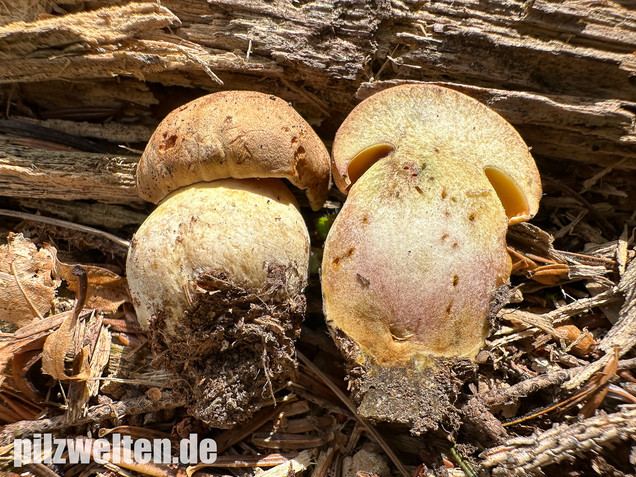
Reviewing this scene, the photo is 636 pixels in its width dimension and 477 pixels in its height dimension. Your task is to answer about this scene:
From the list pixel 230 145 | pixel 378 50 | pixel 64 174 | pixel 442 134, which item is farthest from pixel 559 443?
pixel 64 174

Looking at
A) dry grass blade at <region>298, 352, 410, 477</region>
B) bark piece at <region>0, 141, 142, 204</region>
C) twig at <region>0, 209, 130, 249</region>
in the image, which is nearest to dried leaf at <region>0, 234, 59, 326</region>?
twig at <region>0, 209, 130, 249</region>

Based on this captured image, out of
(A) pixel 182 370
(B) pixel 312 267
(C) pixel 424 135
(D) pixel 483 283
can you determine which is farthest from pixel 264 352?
(C) pixel 424 135

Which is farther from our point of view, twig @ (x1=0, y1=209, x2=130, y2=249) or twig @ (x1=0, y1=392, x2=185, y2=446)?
twig @ (x1=0, y1=209, x2=130, y2=249)

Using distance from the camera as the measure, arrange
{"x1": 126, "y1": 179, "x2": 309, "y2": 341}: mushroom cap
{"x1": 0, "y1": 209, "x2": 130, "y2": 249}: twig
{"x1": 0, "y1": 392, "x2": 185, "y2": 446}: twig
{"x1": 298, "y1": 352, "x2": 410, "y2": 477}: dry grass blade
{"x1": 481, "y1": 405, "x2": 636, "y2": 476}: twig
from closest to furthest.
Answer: {"x1": 481, "y1": 405, "x2": 636, "y2": 476}: twig < {"x1": 126, "y1": 179, "x2": 309, "y2": 341}: mushroom cap < {"x1": 298, "y1": 352, "x2": 410, "y2": 477}: dry grass blade < {"x1": 0, "y1": 392, "x2": 185, "y2": 446}: twig < {"x1": 0, "y1": 209, "x2": 130, "y2": 249}: twig

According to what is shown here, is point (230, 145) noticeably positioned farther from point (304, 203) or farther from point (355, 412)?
point (355, 412)

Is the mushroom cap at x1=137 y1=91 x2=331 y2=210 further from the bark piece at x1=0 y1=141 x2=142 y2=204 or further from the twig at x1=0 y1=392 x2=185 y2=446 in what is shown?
the twig at x1=0 y1=392 x2=185 y2=446

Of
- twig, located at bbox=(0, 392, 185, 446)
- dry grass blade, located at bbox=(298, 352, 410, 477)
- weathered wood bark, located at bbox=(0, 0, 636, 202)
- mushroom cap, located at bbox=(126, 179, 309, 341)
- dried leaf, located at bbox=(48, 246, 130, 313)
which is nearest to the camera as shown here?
mushroom cap, located at bbox=(126, 179, 309, 341)

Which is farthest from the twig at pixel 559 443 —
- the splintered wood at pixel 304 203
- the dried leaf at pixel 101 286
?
the dried leaf at pixel 101 286

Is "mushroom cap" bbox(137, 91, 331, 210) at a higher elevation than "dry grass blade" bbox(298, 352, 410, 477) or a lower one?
higher
